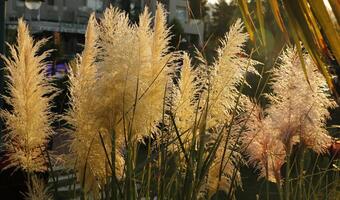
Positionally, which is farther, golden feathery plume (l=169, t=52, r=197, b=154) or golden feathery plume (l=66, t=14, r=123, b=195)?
golden feathery plume (l=169, t=52, r=197, b=154)

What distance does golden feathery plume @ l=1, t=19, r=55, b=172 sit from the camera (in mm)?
2027

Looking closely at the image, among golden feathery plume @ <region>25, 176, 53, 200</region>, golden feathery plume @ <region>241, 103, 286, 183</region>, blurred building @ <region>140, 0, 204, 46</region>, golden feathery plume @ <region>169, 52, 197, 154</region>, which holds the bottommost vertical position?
golden feathery plume @ <region>25, 176, 53, 200</region>

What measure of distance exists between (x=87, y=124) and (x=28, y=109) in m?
0.22

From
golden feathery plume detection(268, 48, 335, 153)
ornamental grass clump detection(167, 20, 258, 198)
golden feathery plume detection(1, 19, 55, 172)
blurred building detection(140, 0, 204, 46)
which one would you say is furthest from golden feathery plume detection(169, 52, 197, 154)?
golden feathery plume detection(1, 19, 55, 172)

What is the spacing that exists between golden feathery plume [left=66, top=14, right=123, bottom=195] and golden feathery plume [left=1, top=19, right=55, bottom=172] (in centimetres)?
11

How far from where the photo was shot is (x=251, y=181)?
235 inches

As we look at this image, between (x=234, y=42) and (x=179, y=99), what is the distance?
286 mm

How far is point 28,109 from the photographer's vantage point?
2.02 metres

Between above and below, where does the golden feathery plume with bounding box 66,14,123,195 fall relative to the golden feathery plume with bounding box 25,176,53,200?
above

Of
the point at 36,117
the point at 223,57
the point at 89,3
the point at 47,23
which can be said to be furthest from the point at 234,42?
the point at 89,3

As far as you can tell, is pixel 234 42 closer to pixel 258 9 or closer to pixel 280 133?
pixel 280 133

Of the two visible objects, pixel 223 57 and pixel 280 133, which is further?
pixel 280 133

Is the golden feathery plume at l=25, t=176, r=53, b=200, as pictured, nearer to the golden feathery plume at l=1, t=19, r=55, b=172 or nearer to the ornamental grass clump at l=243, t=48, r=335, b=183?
the golden feathery plume at l=1, t=19, r=55, b=172

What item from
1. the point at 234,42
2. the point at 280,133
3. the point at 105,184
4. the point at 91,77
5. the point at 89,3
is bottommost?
the point at 105,184
